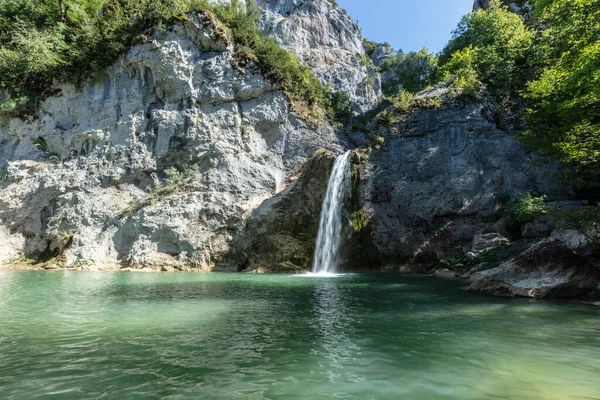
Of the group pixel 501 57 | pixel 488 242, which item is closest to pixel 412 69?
pixel 501 57

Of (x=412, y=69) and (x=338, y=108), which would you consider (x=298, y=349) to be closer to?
(x=338, y=108)

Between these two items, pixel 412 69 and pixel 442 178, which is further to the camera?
pixel 412 69

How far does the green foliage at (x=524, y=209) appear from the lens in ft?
52.5

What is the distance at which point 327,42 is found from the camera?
44.9m

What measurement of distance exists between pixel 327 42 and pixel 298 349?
46404 millimetres

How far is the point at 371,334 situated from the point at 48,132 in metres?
28.4

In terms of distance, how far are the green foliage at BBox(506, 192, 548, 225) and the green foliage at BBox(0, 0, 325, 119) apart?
54.3 feet

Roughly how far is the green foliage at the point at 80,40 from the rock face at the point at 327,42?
14870 mm

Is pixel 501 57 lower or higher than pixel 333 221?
higher

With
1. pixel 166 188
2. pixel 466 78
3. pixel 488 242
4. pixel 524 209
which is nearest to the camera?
pixel 524 209

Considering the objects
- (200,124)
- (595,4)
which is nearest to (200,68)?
(200,124)

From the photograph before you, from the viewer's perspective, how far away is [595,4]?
8.72 meters

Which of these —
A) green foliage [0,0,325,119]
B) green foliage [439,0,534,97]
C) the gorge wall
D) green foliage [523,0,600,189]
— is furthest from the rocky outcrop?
green foliage [439,0,534,97]

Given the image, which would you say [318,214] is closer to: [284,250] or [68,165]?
[284,250]
